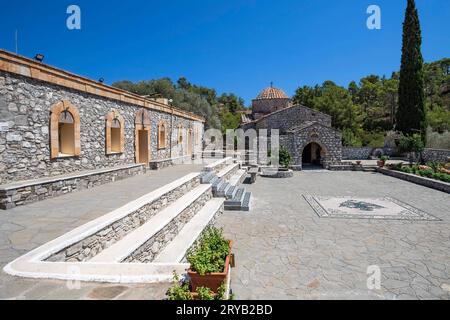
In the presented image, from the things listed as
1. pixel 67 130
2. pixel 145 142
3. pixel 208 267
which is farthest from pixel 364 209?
pixel 67 130

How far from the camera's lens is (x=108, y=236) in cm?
430

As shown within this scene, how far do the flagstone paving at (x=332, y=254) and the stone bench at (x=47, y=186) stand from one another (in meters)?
3.96

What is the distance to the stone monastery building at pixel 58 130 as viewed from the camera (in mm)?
6098

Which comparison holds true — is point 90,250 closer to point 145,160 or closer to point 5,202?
point 5,202

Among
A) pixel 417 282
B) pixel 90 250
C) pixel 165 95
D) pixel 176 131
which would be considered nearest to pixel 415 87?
pixel 176 131

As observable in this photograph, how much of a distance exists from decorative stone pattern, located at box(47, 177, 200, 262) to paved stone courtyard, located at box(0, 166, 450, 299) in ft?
1.98

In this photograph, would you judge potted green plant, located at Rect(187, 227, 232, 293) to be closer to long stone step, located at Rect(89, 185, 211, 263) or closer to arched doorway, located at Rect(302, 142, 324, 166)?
long stone step, located at Rect(89, 185, 211, 263)

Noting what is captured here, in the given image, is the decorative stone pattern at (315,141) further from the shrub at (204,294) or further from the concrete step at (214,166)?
the shrub at (204,294)

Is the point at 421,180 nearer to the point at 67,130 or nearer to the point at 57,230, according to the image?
the point at 67,130

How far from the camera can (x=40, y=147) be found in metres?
7.07

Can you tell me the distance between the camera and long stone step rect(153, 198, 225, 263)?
4.94 metres

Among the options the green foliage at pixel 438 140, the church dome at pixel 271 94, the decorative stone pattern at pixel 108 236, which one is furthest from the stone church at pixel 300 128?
the decorative stone pattern at pixel 108 236

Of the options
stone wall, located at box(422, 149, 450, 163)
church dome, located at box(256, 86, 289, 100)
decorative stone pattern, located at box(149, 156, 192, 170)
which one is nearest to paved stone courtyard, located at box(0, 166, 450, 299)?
decorative stone pattern, located at box(149, 156, 192, 170)

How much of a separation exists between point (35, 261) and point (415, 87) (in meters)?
32.4
